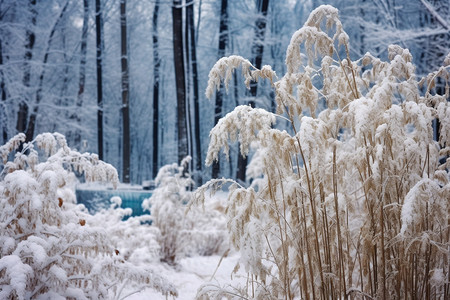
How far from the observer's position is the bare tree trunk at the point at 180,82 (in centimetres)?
499

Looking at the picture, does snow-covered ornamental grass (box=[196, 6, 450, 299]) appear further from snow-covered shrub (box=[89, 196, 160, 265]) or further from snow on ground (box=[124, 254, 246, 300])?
snow-covered shrub (box=[89, 196, 160, 265])

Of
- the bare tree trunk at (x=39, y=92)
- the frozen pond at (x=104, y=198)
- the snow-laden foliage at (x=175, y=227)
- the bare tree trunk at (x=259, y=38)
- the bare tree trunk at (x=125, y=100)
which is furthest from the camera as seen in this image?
the bare tree trunk at (x=125, y=100)

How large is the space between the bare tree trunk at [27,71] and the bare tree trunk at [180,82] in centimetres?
214

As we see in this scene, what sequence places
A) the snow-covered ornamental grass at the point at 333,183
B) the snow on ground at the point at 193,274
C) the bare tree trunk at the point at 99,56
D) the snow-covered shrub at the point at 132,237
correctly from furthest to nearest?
the bare tree trunk at the point at 99,56
the snow-covered shrub at the point at 132,237
the snow on ground at the point at 193,274
the snow-covered ornamental grass at the point at 333,183

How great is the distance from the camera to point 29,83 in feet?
17.8

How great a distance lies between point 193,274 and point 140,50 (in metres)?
5.24

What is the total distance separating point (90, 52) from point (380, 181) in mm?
6464

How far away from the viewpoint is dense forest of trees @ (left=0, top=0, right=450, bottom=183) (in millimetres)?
4914

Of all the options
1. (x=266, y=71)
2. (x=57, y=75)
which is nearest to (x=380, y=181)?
(x=266, y=71)

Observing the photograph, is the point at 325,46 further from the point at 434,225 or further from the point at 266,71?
the point at 434,225

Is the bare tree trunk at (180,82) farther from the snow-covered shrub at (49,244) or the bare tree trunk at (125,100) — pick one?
the snow-covered shrub at (49,244)

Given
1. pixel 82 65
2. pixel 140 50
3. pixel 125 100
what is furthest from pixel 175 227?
pixel 140 50

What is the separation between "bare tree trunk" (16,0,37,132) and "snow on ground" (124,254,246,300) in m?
3.60

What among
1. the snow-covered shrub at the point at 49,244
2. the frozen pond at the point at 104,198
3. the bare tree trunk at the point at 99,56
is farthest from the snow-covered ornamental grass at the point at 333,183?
the bare tree trunk at the point at 99,56
